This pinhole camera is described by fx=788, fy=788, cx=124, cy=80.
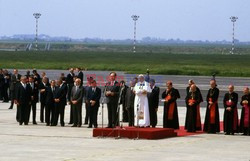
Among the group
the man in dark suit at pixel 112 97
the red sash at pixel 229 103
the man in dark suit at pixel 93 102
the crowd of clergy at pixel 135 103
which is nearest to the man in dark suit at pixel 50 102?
the crowd of clergy at pixel 135 103

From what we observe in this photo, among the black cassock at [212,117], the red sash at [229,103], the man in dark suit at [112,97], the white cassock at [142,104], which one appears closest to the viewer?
the white cassock at [142,104]

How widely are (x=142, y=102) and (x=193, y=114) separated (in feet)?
9.17

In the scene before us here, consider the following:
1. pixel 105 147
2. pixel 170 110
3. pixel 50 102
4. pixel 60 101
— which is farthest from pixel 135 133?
pixel 50 102

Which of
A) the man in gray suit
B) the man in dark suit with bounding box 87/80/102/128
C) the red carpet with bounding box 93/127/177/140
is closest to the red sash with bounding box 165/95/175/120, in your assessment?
the man in dark suit with bounding box 87/80/102/128

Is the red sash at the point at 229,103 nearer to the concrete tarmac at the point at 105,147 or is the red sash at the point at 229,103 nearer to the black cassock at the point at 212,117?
the black cassock at the point at 212,117

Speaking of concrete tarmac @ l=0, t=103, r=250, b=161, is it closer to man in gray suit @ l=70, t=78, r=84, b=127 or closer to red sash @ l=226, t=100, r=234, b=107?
red sash @ l=226, t=100, r=234, b=107

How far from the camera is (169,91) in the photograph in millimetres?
30828

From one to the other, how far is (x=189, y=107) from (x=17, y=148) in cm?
900

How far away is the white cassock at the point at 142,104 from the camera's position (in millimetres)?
28141

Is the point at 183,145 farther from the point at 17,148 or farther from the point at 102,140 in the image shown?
the point at 17,148

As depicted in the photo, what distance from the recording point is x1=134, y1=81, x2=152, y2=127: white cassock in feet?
92.3

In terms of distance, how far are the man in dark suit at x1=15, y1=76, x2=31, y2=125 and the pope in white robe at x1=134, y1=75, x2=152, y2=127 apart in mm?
5983

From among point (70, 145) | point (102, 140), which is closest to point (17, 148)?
point (70, 145)

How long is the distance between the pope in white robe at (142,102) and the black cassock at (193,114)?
239 cm
